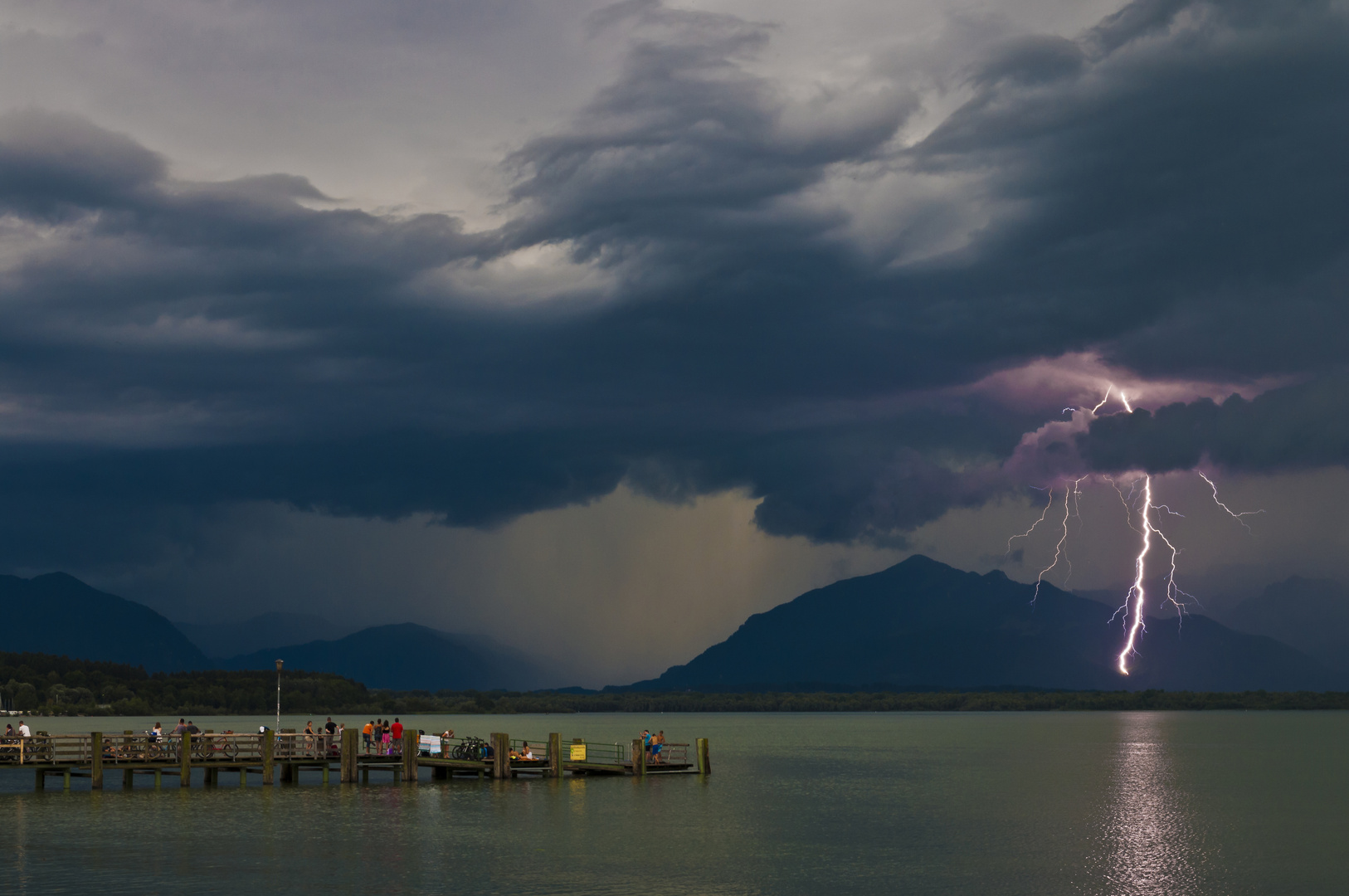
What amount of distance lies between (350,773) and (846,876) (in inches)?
1459

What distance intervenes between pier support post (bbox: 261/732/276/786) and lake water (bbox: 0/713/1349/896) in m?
1.19

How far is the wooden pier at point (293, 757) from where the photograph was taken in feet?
238

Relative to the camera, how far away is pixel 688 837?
59.3 metres

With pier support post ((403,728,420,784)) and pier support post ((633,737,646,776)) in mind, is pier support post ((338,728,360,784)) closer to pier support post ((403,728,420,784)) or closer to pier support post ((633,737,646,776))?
pier support post ((403,728,420,784))

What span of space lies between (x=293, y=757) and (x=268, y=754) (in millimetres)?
2544

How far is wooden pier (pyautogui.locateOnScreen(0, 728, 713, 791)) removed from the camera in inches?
2862

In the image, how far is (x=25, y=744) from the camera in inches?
2758

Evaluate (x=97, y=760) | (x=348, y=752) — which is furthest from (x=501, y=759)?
(x=97, y=760)

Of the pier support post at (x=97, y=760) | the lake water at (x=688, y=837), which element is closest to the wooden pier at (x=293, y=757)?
the pier support post at (x=97, y=760)

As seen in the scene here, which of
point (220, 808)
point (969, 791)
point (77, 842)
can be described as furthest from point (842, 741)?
point (77, 842)

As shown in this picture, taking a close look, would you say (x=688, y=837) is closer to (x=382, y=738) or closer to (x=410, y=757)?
(x=410, y=757)

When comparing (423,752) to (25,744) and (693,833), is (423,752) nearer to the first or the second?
(25,744)

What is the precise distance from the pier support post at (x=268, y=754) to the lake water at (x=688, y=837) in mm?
1186

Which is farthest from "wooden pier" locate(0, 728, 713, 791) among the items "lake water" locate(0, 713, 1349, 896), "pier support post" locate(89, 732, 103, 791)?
"lake water" locate(0, 713, 1349, 896)
